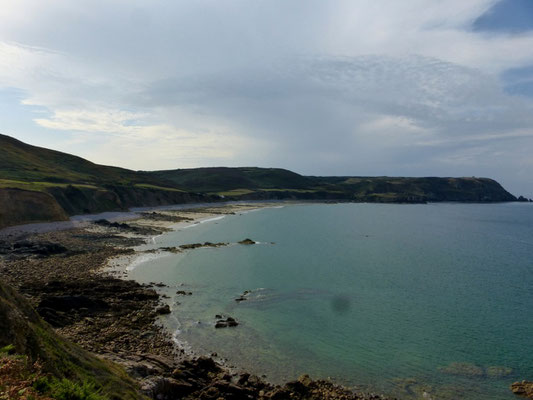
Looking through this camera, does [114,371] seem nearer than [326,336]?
Yes

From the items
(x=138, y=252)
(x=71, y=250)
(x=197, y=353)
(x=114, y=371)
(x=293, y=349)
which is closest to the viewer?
(x=114, y=371)

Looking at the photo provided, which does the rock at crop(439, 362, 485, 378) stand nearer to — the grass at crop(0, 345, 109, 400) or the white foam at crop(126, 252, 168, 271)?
the grass at crop(0, 345, 109, 400)

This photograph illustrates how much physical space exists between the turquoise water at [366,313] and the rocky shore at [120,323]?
197 centimetres

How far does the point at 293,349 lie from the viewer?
2630cm

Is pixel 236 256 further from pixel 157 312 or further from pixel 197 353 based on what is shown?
pixel 197 353

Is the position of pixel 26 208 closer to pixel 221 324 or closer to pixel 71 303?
pixel 71 303

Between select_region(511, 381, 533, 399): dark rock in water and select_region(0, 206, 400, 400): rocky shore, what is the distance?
342 inches

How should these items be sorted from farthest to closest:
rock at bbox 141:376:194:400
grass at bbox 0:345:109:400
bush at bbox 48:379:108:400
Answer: rock at bbox 141:376:194:400, bush at bbox 48:379:108:400, grass at bbox 0:345:109:400

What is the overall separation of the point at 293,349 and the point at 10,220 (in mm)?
71413

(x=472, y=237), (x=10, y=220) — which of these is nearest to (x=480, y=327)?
(x=472, y=237)

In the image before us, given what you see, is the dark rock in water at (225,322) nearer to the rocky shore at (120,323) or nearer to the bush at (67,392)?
the rocky shore at (120,323)

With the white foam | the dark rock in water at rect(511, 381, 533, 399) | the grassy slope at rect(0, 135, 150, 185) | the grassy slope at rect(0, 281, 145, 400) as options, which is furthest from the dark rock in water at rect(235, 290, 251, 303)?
the grassy slope at rect(0, 135, 150, 185)

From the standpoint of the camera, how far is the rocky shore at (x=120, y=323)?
19.0 meters

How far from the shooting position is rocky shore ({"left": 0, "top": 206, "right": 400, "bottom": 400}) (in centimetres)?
1905
